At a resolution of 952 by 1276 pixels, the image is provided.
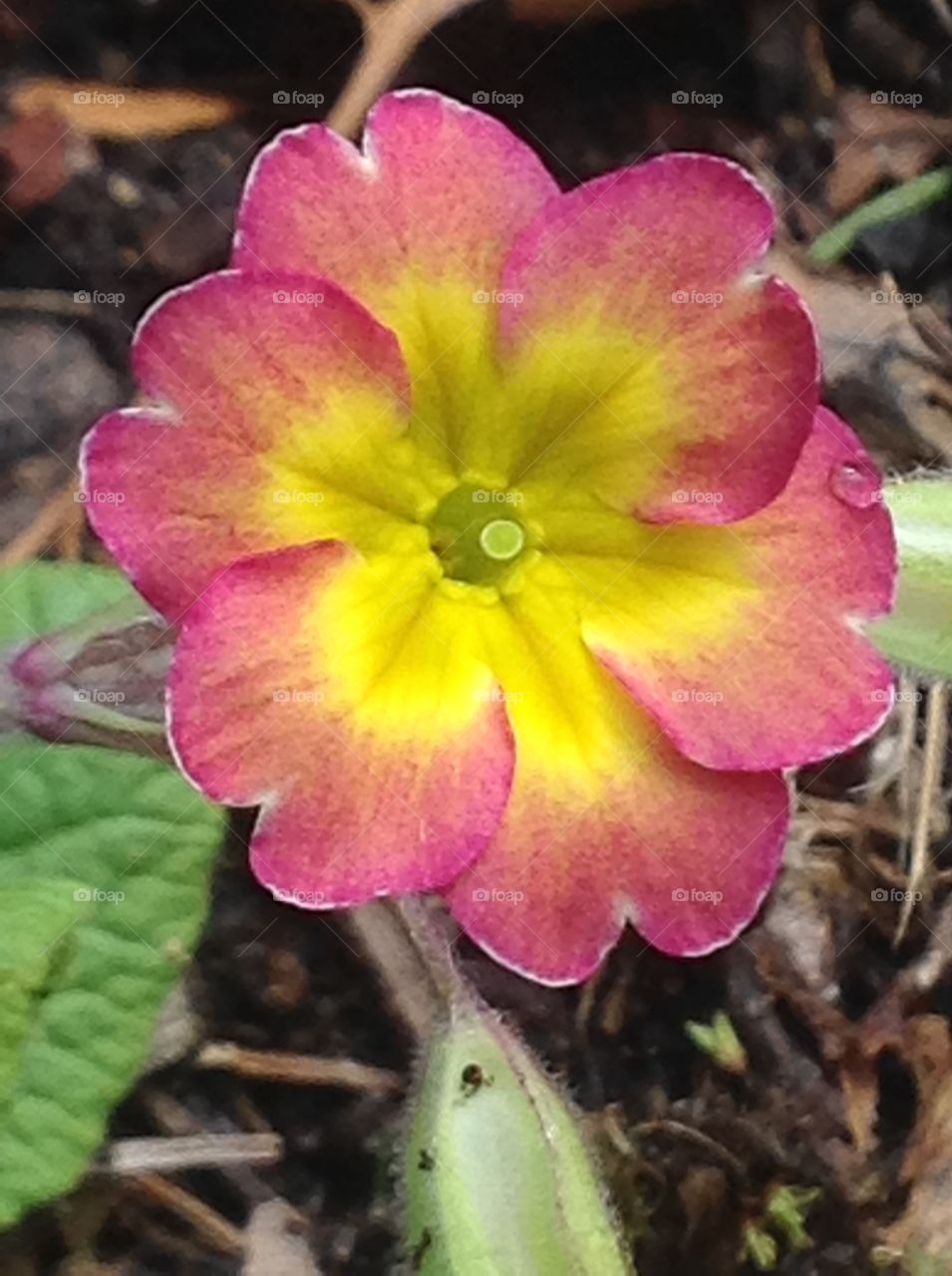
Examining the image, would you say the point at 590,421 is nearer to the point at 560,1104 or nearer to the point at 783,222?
the point at 560,1104

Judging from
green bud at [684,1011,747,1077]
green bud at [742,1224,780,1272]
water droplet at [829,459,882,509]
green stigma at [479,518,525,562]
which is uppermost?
green stigma at [479,518,525,562]

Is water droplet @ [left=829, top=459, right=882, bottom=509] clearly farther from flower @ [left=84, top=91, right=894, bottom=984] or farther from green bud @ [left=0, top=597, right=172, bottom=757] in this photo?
green bud @ [left=0, top=597, right=172, bottom=757]

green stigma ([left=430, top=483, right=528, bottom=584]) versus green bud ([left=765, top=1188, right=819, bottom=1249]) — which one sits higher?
green stigma ([left=430, top=483, right=528, bottom=584])

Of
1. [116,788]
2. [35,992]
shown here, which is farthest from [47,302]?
[35,992]

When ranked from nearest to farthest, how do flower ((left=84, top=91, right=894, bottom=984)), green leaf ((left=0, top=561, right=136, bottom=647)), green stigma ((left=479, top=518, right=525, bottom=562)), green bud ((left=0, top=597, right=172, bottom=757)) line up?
Result: flower ((left=84, top=91, right=894, bottom=984)), green stigma ((left=479, top=518, right=525, bottom=562)), green bud ((left=0, top=597, right=172, bottom=757)), green leaf ((left=0, top=561, right=136, bottom=647))

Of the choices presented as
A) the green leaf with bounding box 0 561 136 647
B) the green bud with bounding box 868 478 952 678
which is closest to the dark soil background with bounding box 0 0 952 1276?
the green leaf with bounding box 0 561 136 647

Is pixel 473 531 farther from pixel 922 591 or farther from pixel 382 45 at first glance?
pixel 382 45

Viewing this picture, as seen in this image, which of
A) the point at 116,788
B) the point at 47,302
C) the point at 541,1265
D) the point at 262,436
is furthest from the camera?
the point at 47,302
